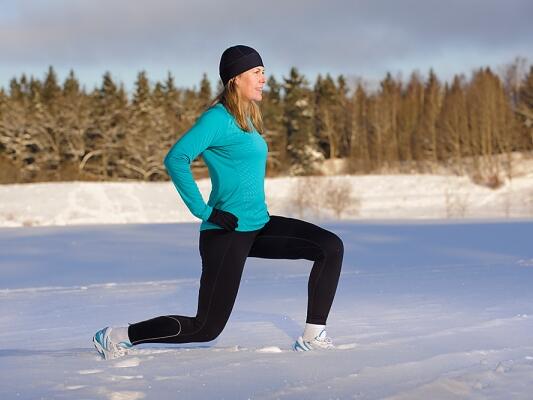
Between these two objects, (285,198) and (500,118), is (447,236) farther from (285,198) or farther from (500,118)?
(500,118)

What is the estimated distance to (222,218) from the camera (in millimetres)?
3701

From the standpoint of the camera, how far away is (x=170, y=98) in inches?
2482

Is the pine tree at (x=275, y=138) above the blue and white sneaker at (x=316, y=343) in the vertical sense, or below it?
above

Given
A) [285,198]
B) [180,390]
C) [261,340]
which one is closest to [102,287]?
[261,340]

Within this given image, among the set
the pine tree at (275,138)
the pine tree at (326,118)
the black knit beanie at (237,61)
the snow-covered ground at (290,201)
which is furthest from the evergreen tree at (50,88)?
→ the black knit beanie at (237,61)

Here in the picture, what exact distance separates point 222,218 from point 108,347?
0.88 meters

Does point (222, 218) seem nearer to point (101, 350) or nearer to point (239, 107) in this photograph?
point (239, 107)

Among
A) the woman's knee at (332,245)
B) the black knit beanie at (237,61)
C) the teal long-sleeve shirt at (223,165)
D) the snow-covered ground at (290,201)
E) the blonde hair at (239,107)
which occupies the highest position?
the black knit beanie at (237,61)

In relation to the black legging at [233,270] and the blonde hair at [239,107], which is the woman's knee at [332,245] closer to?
the black legging at [233,270]

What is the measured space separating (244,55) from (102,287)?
5748 millimetres

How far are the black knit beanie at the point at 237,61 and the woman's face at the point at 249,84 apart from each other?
0.08ft

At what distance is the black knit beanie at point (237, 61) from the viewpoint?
12.7 ft

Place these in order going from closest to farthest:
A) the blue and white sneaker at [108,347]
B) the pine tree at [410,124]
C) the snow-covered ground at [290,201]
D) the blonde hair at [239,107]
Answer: the blonde hair at [239,107]
the blue and white sneaker at [108,347]
the snow-covered ground at [290,201]
the pine tree at [410,124]

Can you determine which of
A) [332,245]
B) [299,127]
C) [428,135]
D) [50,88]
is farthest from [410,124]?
[332,245]
